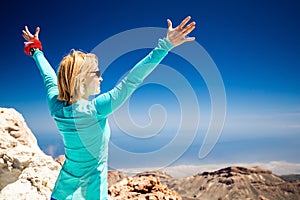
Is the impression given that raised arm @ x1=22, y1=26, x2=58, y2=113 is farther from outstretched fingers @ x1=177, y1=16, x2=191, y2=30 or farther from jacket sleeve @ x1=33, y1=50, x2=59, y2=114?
outstretched fingers @ x1=177, y1=16, x2=191, y2=30

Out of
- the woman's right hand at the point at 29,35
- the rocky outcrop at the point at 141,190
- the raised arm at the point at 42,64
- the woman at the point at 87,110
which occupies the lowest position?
the rocky outcrop at the point at 141,190

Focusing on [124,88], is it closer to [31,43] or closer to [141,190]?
[31,43]

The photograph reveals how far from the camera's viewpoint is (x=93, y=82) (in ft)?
12.5

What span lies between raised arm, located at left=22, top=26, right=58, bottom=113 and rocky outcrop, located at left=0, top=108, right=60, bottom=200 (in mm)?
5127

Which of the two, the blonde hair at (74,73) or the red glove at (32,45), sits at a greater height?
the red glove at (32,45)

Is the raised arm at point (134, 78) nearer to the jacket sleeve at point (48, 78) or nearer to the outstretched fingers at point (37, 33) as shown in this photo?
A: the jacket sleeve at point (48, 78)

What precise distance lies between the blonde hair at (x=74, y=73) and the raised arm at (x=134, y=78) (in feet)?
0.98

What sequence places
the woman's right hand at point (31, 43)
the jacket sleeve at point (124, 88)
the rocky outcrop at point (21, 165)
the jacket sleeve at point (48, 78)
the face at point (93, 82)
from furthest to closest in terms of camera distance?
the rocky outcrop at point (21, 165) → the woman's right hand at point (31, 43) → the jacket sleeve at point (48, 78) → the face at point (93, 82) → the jacket sleeve at point (124, 88)

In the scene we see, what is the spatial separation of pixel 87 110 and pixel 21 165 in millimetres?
8283

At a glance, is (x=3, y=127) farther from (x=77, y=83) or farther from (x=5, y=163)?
(x=77, y=83)

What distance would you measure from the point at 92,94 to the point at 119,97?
0.55 meters

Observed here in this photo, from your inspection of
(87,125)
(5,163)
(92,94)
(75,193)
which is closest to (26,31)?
(92,94)

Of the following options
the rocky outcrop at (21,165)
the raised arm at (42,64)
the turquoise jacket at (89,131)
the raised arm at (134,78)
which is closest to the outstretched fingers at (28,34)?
the raised arm at (42,64)

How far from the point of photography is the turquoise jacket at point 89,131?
3.54 metres
